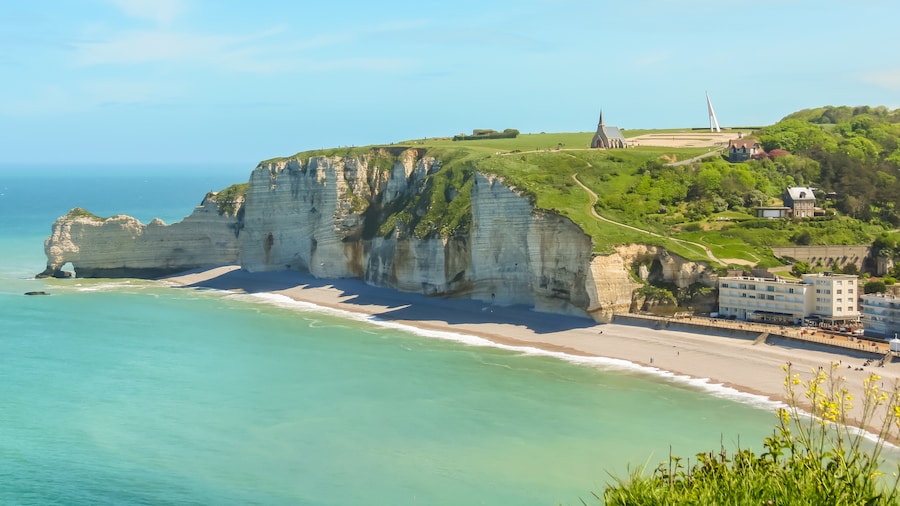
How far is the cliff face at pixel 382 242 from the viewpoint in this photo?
5816 cm

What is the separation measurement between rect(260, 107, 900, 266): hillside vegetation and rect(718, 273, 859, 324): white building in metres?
3.70

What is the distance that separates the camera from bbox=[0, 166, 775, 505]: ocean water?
1278 inches

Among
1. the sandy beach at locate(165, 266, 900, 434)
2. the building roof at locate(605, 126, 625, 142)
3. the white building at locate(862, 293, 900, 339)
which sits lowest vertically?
the sandy beach at locate(165, 266, 900, 434)

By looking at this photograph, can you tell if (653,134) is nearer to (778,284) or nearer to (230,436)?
(778,284)

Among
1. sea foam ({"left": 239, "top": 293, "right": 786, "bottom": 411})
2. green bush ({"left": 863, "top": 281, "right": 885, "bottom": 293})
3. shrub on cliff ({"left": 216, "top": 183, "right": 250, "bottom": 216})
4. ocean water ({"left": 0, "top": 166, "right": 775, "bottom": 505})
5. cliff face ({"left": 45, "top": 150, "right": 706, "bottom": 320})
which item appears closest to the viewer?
ocean water ({"left": 0, "top": 166, "right": 775, "bottom": 505})

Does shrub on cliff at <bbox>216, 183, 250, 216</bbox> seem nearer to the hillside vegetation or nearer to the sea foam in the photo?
the hillside vegetation

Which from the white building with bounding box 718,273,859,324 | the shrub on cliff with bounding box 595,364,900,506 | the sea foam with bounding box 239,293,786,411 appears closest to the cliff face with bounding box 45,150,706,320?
the white building with bounding box 718,273,859,324

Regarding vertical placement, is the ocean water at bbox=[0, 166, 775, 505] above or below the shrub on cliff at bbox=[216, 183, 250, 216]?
below

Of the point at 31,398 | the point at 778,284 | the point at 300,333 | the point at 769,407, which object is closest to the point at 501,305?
the point at 300,333

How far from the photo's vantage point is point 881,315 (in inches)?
1948

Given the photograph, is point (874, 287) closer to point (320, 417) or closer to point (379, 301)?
point (379, 301)

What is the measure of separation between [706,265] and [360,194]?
31483mm

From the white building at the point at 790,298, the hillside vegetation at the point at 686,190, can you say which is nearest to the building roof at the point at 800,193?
the hillside vegetation at the point at 686,190

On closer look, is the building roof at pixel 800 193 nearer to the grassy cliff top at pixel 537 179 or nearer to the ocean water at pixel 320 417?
the grassy cliff top at pixel 537 179
